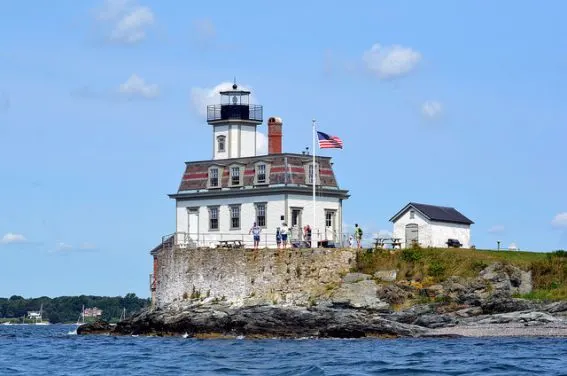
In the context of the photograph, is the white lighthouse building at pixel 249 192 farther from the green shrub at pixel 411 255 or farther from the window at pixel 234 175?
the green shrub at pixel 411 255

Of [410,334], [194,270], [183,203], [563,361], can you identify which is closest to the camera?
[563,361]

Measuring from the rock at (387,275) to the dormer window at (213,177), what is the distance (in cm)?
1051

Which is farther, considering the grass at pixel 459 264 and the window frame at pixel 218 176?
the window frame at pixel 218 176

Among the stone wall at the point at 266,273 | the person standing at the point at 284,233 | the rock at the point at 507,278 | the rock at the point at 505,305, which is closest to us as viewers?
the rock at the point at 505,305

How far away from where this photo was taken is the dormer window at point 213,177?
61.6 metres

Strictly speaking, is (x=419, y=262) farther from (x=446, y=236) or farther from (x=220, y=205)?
(x=220, y=205)

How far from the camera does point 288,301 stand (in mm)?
55188

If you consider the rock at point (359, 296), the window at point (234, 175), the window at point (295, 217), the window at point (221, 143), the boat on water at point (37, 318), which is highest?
the window at point (221, 143)

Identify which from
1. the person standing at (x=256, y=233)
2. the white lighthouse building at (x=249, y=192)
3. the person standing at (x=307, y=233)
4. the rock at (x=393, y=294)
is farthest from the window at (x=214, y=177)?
the rock at (x=393, y=294)

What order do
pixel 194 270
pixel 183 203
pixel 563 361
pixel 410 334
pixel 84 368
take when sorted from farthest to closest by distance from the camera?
pixel 183 203 → pixel 194 270 → pixel 410 334 → pixel 84 368 → pixel 563 361

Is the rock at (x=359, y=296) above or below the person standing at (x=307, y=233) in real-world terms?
below

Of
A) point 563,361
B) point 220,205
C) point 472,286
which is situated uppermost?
point 220,205

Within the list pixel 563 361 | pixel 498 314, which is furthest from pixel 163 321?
pixel 563 361

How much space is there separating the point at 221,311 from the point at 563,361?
19.0 metres
